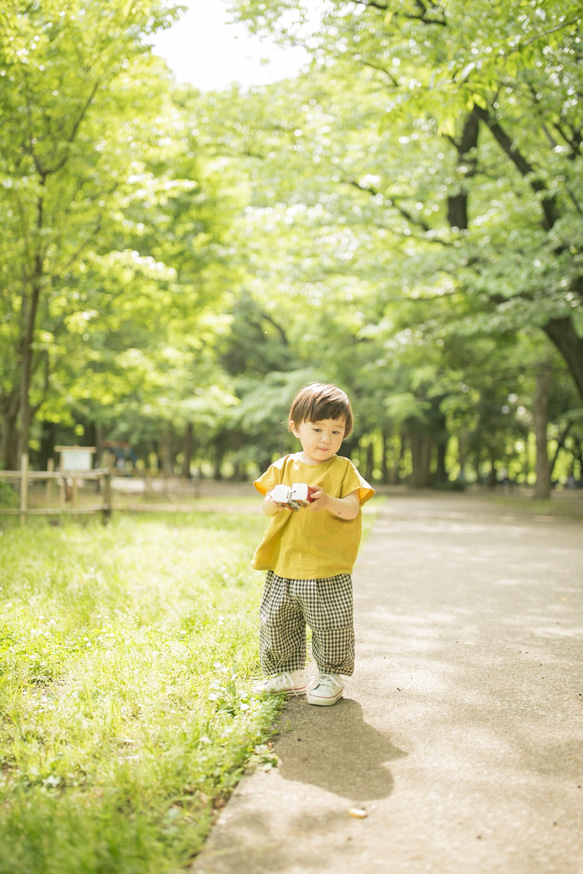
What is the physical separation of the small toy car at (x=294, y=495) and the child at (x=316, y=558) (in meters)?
0.16

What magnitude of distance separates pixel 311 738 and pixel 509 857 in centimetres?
103

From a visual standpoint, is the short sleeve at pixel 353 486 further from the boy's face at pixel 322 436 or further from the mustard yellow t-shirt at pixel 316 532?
the boy's face at pixel 322 436

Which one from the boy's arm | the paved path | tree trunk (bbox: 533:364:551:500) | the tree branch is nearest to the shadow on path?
the paved path

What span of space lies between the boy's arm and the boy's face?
24 cm

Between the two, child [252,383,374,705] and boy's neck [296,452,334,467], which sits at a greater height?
boy's neck [296,452,334,467]

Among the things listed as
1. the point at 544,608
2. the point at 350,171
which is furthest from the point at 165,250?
the point at 544,608

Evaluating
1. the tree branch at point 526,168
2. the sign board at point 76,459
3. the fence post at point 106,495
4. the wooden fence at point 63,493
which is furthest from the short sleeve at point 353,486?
the sign board at point 76,459

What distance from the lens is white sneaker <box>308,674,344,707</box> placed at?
10.8ft

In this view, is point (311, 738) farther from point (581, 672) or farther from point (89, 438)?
point (89, 438)

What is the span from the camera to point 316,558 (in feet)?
11.0

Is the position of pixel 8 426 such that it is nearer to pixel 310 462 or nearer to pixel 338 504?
pixel 310 462

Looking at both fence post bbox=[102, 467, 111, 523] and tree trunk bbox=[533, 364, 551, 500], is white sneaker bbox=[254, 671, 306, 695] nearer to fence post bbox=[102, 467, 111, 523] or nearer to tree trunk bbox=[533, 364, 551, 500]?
fence post bbox=[102, 467, 111, 523]

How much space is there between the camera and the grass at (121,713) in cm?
206

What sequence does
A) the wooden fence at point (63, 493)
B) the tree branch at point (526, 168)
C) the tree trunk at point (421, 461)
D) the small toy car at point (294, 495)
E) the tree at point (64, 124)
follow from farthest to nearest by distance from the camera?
the tree trunk at point (421, 461) → the tree branch at point (526, 168) → the wooden fence at point (63, 493) → the tree at point (64, 124) → the small toy car at point (294, 495)
